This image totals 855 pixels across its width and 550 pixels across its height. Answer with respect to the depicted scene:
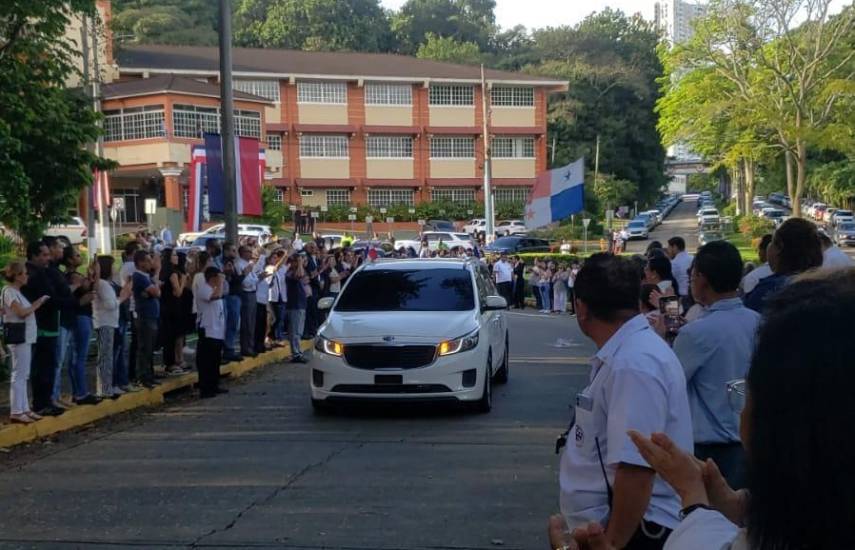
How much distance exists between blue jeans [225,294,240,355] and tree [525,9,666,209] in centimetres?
6800

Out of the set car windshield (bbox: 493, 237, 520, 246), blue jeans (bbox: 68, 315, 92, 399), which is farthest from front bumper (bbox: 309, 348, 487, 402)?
car windshield (bbox: 493, 237, 520, 246)

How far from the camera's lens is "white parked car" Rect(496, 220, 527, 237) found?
6275 cm

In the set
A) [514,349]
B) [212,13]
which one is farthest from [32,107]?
[212,13]

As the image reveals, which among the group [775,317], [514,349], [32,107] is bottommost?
[514,349]

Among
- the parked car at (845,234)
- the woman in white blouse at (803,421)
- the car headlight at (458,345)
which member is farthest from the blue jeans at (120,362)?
the parked car at (845,234)

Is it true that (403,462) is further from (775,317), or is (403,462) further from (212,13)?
(212,13)

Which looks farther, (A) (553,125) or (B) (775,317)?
(A) (553,125)

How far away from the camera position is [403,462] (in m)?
9.09

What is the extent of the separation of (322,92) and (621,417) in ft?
215

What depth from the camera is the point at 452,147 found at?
70.0m

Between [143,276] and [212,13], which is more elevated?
[212,13]

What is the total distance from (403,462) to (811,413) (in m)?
7.75

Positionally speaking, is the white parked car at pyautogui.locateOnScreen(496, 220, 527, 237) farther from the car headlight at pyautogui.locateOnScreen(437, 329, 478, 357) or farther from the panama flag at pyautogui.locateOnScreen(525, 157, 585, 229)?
the car headlight at pyautogui.locateOnScreen(437, 329, 478, 357)

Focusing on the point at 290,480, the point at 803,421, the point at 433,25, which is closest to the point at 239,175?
the point at 290,480
